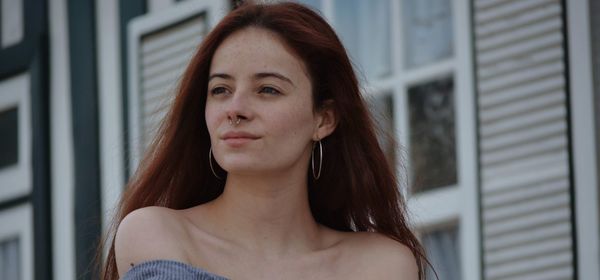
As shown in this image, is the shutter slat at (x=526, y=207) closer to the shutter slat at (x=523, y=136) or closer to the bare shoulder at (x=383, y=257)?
the shutter slat at (x=523, y=136)

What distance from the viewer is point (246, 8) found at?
3.80 metres

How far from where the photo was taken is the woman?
3.66m

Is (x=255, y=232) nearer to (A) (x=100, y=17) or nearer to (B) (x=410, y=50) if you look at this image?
(B) (x=410, y=50)

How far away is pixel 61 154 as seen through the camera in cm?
741

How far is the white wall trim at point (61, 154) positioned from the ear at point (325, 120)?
3534 millimetres

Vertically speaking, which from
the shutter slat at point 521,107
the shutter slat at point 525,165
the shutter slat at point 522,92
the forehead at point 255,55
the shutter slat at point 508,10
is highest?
the shutter slat at point 508,10

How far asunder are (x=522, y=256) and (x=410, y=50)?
2.93 ft

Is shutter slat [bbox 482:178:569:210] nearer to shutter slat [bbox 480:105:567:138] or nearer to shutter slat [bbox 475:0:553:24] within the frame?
shutter slat [bbox 480:105:567:138]

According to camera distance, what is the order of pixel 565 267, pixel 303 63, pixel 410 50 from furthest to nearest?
pixel 410 50
pixel 565 267
pixel 303 63

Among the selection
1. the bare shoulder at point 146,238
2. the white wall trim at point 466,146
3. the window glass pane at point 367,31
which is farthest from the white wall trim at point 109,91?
the bare shoulder at point 146,238

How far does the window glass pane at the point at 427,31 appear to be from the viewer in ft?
19.8

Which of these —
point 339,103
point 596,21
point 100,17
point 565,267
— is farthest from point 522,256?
point 100,17

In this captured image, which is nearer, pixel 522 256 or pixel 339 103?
pixel 339 103

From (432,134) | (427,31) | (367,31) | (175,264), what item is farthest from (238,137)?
(367,31)
